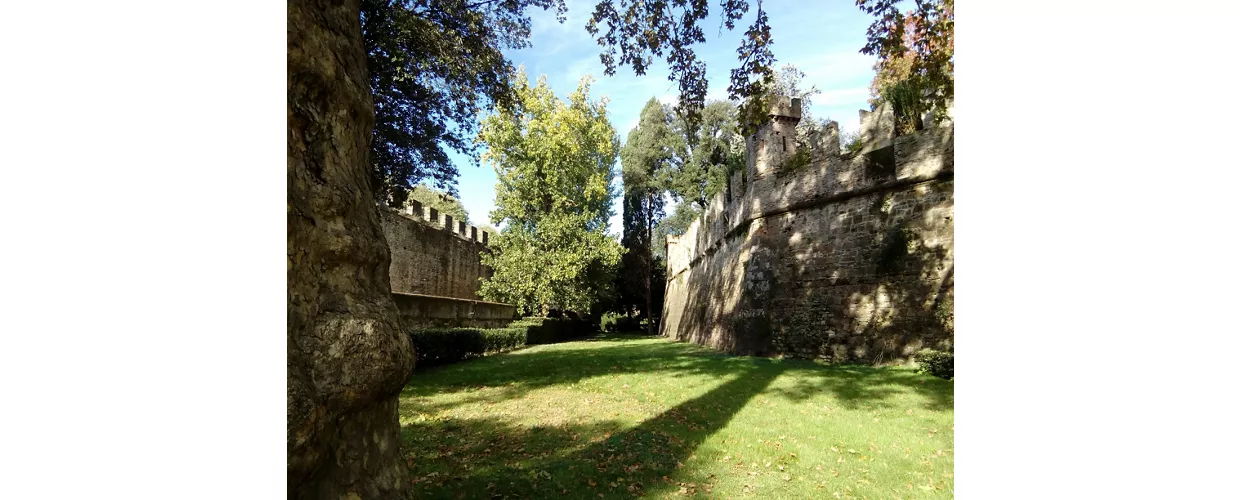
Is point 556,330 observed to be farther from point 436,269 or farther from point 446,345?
point 446,345

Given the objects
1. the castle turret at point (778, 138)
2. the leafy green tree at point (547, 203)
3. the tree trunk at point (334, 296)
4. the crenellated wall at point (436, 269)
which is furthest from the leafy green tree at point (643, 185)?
the tree trunk at point (334, 296)

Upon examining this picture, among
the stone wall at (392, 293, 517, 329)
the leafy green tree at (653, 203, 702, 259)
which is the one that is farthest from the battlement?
the leafy green tree at (653, 203, 702, 259)

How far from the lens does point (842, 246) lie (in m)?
10.9

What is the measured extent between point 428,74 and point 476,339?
6.92m

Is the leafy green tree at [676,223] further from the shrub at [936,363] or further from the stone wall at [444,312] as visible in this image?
the shrub at [936,363]

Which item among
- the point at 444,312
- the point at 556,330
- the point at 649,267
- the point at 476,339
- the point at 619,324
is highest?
the point at 649,267

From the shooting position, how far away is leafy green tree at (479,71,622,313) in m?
21.0

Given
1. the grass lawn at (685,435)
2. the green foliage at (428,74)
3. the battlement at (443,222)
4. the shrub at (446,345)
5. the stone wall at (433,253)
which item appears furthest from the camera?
the battlement at (443,222)

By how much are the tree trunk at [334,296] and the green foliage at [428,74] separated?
4529 millimetres

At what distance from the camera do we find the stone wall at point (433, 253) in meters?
15.3

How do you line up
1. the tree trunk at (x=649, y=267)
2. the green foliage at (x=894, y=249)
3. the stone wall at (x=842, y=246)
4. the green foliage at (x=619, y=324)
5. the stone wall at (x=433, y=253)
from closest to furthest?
the stone wall at (x=842, y=246)
the green foliage at (x=894, y=249)
the stone wall at (x=433, y=253)
the tree trunk at (x=649, y=267)
the green foliage at (x=619, y=324)

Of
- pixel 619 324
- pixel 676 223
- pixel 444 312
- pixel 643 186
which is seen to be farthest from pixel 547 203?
pixel 676 223
